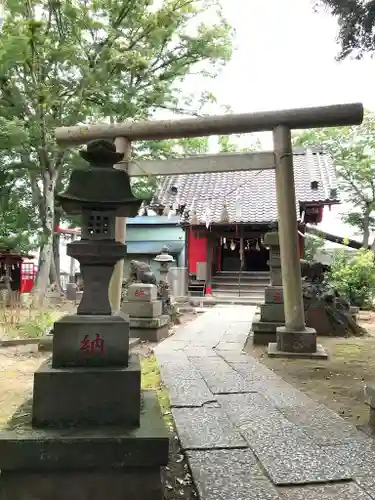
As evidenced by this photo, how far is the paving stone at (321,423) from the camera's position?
11.7ft

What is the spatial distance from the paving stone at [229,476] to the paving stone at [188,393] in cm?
127

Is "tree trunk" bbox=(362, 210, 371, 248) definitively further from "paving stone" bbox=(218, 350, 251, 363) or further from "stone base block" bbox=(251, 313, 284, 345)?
"paving stone" bbox=(218, 350, 251, 363)

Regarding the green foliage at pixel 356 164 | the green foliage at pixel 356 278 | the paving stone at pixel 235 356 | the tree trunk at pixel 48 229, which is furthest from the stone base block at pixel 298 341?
the green foliage at pixel 356 164

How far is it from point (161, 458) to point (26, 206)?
627 inches

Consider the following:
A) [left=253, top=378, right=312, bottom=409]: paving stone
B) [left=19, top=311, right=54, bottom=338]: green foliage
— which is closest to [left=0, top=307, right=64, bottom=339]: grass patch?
[left=19, top=311, right=54, bottom=338]: green foliage

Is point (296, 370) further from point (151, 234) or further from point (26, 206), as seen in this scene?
point (151, 234)

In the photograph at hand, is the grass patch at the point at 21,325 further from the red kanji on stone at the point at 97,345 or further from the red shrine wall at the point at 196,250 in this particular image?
the red shrine wall at the point at 196,250

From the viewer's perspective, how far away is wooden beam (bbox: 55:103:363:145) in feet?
21.6

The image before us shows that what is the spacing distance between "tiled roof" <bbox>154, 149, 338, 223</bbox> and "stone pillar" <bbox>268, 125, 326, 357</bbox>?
10.3 meters

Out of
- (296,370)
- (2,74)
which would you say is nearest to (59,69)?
(2,74)

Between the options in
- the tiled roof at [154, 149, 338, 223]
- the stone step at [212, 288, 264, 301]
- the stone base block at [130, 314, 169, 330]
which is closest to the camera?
the stone base block at [130, 314, 169, 330]

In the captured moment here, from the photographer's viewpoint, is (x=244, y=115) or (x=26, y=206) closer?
(x=244, y=115)

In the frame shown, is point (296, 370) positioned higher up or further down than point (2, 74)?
further down

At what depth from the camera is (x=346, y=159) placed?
78.0 ft
